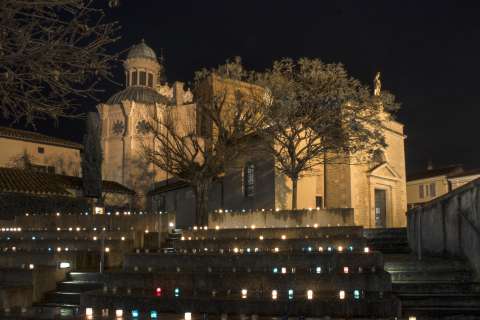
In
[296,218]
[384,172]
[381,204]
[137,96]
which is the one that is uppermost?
[137,96]

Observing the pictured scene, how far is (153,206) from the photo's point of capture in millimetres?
52062

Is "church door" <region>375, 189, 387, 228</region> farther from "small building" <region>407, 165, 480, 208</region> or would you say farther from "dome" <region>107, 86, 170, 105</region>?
"dome" <region>107, 86, 170, 105</region>

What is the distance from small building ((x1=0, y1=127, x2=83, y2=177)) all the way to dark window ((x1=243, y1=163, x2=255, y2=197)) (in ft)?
69.9

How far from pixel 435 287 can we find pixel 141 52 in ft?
202

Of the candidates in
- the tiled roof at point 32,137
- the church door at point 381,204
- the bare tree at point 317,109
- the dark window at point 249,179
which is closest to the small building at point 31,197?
the dark window at point 249,179

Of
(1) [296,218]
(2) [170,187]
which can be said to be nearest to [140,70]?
(2) [170,187]

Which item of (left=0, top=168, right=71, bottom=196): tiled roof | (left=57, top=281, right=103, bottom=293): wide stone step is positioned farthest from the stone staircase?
(left=0, top=168, right=71, bottom=196): tiled roof

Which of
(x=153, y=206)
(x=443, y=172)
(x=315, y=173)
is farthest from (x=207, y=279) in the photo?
(x=443, y=172)

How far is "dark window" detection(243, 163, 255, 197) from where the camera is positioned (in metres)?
37.0

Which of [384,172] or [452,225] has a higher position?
[384,172]

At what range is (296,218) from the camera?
21.0 m

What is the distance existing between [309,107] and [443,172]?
129 ft

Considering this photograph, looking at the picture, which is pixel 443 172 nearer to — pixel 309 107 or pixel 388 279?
pixel 309 107

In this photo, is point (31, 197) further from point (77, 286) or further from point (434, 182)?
point (434, 182)
